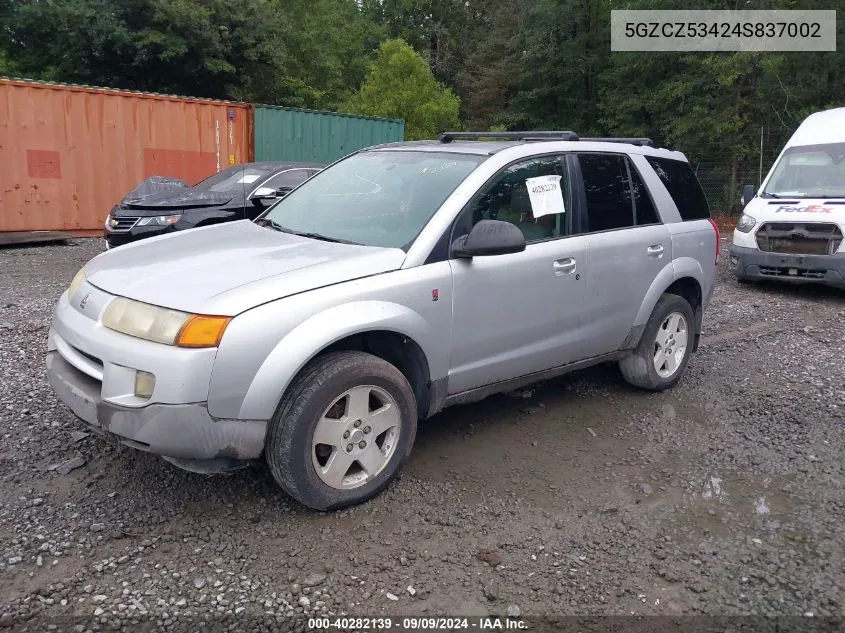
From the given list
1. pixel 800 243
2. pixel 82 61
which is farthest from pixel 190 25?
pixel 800 243

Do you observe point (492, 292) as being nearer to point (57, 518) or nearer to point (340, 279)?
point (340, 279)

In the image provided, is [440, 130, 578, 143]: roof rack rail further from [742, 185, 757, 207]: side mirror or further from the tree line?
the tree line

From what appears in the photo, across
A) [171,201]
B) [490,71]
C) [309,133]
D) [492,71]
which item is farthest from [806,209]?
[490,71]

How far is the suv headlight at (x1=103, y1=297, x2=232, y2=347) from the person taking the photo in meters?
2.95

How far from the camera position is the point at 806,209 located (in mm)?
9219

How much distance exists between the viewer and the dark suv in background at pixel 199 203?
29.4 feet

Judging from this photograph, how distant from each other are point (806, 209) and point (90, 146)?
11.4 metres

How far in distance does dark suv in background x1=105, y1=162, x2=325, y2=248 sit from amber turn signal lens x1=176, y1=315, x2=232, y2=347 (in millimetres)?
5722

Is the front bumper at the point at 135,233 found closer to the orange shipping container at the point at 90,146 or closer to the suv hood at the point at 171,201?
the suv hood at the point at 171,201

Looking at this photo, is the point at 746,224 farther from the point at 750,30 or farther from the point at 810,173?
the point at 750,30

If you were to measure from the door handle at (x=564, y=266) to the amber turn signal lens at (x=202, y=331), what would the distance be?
2.04 metres

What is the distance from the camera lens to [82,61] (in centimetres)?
2445

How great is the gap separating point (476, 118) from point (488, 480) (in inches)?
1249

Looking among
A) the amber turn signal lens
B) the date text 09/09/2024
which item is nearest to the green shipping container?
the amber turn signal lens
